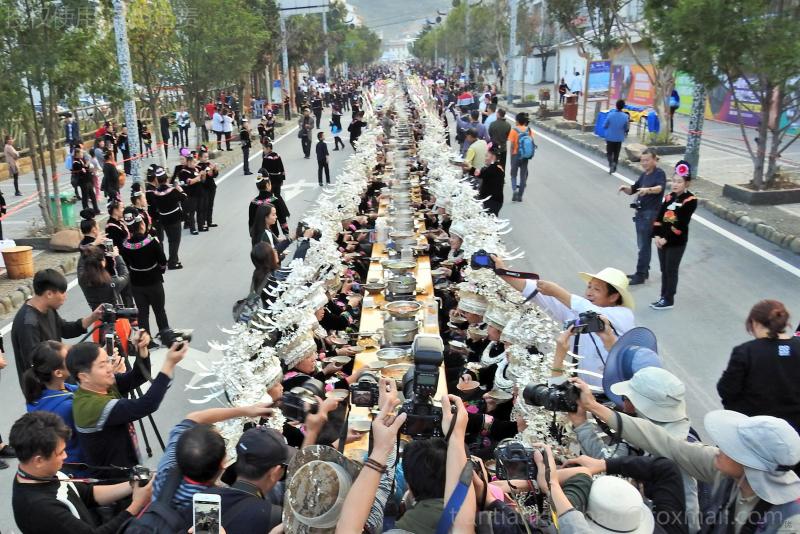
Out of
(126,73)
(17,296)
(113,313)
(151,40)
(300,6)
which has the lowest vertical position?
(17,296)

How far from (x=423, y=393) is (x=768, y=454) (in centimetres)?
149

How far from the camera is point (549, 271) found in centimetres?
994

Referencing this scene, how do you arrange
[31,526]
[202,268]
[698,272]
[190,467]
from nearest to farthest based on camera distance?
1. [190,467]
2. [31,526]
3. [698,272]
4. [202,268]

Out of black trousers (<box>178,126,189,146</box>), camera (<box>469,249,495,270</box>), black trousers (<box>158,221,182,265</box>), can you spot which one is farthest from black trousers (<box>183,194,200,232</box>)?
black trousers (<box>178,126,189,146</box>)

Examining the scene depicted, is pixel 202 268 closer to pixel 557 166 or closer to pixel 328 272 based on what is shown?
pixel 328 272

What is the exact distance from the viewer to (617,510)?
2.56m

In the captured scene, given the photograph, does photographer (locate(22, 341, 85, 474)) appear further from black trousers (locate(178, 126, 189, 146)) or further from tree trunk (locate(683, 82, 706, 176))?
black trousers (locate(178, 126, 189, 146))

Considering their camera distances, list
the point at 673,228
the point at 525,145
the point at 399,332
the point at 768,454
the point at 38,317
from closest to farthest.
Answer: the point at 768,454
the point at 38,317
the point at 399,332
the point at 673,228
the point at 525,145

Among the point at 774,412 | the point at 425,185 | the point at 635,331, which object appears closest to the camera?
the point at 635,331

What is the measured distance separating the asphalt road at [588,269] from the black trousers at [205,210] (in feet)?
1.06

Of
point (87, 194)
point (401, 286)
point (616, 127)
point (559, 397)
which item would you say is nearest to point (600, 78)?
point (616, 127)

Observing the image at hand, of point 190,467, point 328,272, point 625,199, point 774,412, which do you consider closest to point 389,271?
point 328,272

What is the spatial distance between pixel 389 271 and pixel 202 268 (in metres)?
4.73

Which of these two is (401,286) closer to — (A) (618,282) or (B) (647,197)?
(A) (618,282)
